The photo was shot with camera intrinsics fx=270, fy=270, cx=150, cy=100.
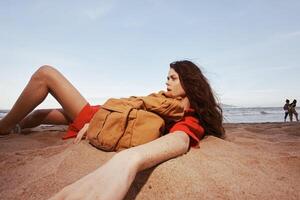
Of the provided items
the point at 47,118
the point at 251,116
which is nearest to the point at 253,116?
the point at 251,116

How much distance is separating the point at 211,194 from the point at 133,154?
511 millimetres

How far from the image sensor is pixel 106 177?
1.31 meters

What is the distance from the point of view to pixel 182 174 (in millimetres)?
1703

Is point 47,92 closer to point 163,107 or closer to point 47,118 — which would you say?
point 47,118

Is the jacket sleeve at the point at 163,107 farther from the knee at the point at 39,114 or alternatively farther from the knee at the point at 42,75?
the knee at the point at 39,114

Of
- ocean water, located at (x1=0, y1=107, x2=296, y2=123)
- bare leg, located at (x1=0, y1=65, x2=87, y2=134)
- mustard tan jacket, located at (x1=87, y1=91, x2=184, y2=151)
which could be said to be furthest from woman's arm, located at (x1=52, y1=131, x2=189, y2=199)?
ocean water, located at (x1=0, y1=107, x2=296, y2=123)

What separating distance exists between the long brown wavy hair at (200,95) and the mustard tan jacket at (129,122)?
581mm

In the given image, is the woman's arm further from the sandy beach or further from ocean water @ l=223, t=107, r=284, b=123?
ocean water @ l=223, t=107, r=284, b=123

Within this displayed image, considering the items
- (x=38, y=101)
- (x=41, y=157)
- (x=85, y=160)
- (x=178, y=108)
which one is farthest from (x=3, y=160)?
(x=178, y=108)

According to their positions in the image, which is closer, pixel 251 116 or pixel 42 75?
pixel 42 75

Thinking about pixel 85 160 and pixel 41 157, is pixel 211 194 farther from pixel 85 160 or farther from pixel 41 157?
pixel 41 157

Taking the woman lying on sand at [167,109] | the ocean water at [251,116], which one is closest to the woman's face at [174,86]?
the woman lying on sand at [167,109]

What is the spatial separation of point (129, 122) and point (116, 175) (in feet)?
2.54

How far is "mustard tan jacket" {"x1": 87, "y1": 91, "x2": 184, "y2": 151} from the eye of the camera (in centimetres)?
205
